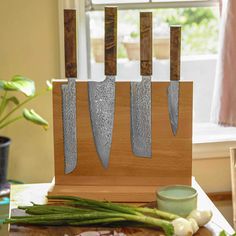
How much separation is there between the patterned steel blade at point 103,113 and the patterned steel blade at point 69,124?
0.05 m

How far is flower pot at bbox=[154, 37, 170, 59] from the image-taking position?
2631mm

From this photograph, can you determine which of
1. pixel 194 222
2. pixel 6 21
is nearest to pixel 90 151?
pixel 194 222

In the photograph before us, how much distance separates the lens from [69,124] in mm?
1698

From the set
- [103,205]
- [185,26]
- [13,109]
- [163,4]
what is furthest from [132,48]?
[103,205]

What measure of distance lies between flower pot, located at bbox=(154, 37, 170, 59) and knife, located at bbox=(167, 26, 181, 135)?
3.17 ft

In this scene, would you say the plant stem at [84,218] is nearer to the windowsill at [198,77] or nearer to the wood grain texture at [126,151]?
the wood grain texture at [126,151]

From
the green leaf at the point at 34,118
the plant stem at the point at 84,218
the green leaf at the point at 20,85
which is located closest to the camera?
the plant stem at the point at 84,218

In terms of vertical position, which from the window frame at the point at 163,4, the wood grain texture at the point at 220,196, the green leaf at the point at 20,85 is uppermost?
the window frame at the point at 163,4

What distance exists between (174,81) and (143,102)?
0.11 metres

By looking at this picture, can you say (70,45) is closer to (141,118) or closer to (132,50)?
(141,118)

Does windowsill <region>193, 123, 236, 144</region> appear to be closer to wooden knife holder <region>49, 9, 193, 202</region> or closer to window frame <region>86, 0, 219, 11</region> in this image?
window frame <region>86, 0, 219, 11</region>

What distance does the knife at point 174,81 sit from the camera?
1664 millimetres

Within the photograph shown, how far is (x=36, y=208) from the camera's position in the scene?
58.4 inches

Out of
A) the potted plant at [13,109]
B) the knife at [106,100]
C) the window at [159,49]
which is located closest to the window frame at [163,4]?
the window at [159,49]
